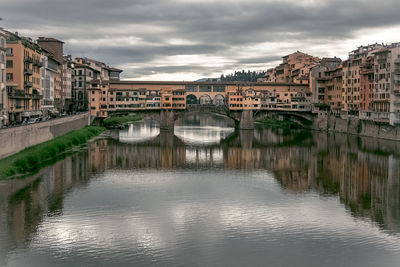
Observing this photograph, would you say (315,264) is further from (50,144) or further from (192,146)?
(192,146)

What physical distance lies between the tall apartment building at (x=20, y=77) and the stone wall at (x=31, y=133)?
152 inches

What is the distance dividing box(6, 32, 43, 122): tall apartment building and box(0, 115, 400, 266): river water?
29.3 ft

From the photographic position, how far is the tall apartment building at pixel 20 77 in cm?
5156

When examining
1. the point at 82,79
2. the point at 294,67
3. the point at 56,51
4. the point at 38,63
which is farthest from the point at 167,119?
the point at 294,67

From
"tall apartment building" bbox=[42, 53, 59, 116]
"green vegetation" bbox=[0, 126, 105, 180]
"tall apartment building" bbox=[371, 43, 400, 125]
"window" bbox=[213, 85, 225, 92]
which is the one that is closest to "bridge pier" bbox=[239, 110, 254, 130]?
"window" bbox=[213, 85, 225, 92]

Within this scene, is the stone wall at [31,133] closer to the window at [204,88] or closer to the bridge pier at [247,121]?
the window at [204,88]

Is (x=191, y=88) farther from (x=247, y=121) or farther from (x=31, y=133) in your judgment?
(x=31, y=133)

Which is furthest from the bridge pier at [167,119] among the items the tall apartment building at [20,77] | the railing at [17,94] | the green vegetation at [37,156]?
the railing at [17,94]

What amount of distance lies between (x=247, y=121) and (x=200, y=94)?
1020 cm

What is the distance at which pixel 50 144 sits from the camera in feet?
159

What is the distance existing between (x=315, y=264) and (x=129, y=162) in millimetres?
28966

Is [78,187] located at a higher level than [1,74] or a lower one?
lower

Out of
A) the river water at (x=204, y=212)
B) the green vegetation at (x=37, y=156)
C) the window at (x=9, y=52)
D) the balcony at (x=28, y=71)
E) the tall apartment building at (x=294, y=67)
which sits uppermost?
the tall apartment building at (x=294, y=67)

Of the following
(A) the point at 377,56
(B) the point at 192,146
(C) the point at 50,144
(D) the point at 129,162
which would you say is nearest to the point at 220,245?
(D) the point at 129,162
